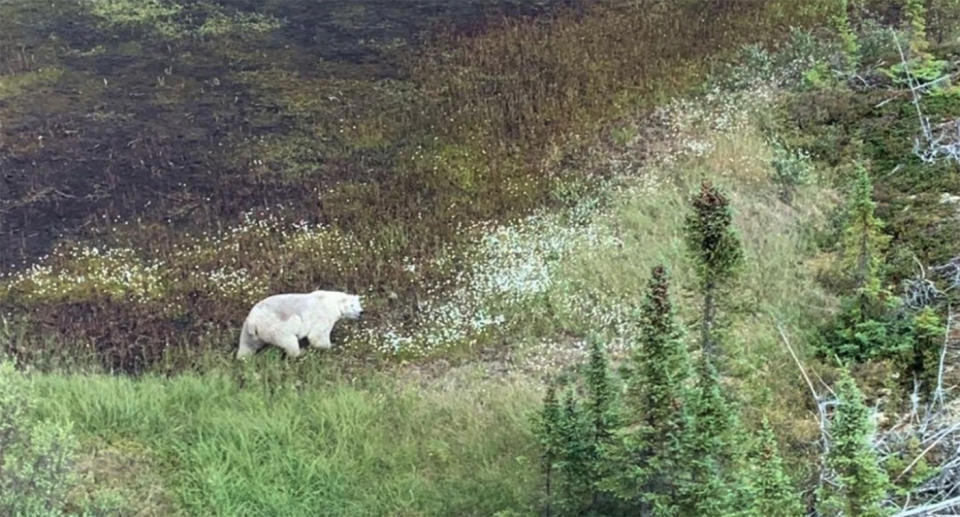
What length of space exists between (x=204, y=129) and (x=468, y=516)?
6.78 metres

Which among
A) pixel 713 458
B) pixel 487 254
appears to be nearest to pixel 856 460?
pixel 713 458

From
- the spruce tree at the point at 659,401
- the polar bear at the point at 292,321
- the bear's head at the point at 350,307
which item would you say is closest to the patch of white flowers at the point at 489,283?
the bear's head at the point at 350,307

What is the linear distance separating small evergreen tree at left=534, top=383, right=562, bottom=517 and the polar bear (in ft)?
8.76

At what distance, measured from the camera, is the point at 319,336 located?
8.41 meters

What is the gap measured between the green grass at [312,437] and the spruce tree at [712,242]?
6.09 ft

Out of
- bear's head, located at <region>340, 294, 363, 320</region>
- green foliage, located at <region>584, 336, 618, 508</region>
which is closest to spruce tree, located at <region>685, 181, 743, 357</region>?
green foliage, located at <region>584, 336, 618, 508</region>

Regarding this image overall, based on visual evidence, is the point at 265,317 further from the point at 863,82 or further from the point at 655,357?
the point at 863,82

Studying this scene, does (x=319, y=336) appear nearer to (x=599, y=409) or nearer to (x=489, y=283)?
(x=489, y=283)

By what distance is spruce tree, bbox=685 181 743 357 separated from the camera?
568cm

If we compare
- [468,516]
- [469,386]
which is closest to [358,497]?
[468,516]

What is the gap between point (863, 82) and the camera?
1129cm

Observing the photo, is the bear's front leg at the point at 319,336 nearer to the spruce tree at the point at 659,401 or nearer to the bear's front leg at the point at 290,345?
the bear's front leg at the point at 290,345

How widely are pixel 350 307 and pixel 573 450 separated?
313 centimetres

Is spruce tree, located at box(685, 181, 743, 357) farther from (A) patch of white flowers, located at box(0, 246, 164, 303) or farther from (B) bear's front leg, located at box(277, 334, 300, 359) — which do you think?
(A) patch of white flowers, located at box(0, 246, 164, 303)
